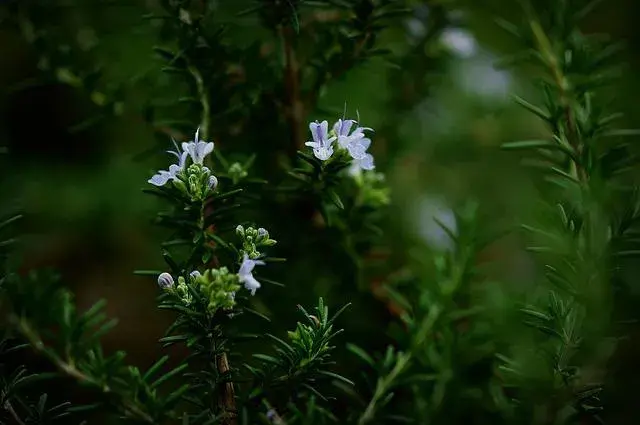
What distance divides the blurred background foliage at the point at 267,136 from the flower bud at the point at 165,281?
309 millimetres

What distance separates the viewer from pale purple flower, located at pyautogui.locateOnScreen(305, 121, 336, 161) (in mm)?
807

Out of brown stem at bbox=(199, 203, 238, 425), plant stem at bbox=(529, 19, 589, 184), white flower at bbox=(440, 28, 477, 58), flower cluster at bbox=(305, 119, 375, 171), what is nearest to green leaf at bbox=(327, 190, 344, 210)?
flower cluster at bbox=(305, 119, 375, 171)

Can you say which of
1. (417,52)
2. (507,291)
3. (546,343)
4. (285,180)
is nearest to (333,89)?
(417,52)

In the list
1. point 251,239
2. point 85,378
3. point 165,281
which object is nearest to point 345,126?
point 251,239

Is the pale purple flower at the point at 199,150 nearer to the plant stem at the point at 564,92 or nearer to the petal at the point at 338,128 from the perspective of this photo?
the petal at the point at 338,128

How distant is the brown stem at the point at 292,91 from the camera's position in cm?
105

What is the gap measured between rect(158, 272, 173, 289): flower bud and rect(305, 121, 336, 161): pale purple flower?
0.23 metres

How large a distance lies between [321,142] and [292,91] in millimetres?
305

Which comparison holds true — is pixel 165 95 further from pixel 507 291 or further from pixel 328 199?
pixel 507 291

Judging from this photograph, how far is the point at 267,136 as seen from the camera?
1.10m

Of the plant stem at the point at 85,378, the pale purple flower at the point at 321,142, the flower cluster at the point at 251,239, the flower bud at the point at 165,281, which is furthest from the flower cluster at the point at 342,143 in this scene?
the plant stem at the point at 85,378

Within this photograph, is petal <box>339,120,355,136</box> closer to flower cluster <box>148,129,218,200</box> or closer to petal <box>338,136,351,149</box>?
petal <box>338,136,351,149</box>

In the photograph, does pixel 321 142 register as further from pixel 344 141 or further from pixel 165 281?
pixel 165 281

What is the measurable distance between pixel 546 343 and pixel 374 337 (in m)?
0.29
